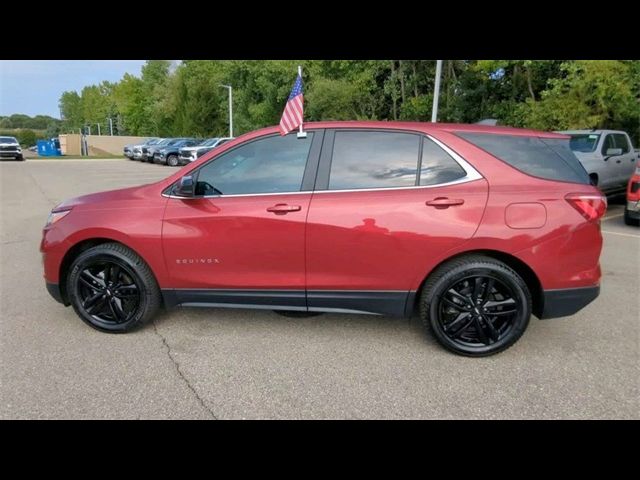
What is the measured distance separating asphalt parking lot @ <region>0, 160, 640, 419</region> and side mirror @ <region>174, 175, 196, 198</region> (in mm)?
1198

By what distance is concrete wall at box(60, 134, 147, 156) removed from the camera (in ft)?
155

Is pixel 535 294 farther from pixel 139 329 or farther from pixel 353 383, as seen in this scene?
pixel 139 329

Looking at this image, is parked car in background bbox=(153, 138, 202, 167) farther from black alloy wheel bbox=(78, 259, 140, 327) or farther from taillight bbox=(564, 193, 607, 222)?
taillight bbox=(564, 193, 607, 222)

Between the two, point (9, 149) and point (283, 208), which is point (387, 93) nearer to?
point (9, 149)

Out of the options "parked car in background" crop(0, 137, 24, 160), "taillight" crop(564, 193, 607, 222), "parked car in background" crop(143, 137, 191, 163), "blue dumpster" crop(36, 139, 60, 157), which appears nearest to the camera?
"taillight" crop(564, 193, 607, 222)

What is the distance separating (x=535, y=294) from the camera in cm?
308

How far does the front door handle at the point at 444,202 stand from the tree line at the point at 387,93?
1230cm

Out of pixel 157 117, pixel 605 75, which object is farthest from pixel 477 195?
pixel 157 117

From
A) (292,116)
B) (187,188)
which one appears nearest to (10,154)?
(187,188)

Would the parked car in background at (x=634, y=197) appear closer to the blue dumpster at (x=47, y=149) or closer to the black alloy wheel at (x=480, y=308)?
the black alloy wheel at (x=480, y=308)

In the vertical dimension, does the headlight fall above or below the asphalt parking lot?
above

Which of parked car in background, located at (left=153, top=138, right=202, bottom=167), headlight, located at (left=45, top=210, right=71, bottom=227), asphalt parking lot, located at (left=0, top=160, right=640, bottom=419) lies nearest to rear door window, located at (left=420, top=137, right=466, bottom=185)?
asphalt parking lot, located at (left=0, top=160, right=640, bottom=419)

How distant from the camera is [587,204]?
2.90m

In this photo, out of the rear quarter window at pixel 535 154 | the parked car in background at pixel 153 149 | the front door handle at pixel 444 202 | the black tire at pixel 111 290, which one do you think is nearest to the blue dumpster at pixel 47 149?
the parked car in background at pixel 153 149
